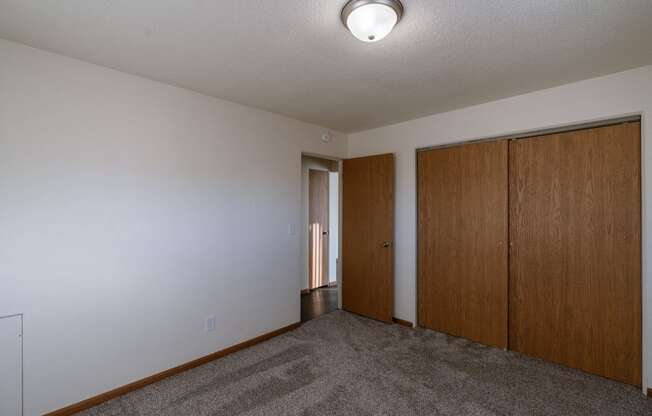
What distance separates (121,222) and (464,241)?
302 centimetres

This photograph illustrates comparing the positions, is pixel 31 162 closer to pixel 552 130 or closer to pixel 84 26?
pixel 84 26

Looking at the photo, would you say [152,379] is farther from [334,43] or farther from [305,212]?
[305,212]

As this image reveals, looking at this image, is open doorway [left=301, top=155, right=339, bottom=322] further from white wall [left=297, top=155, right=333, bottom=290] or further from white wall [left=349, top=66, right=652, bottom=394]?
white wall [left=349, top=66, right=652, bottom=394]

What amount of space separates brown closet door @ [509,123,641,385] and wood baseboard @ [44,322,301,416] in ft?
8.01

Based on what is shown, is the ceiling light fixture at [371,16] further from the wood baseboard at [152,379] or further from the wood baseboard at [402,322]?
the wood baseboard at [402,322]

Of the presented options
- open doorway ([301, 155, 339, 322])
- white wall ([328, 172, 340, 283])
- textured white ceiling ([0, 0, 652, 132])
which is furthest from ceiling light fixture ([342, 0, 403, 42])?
white wall ([328, 172, 340, 283])

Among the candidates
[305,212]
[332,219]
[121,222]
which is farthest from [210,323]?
[332,219]

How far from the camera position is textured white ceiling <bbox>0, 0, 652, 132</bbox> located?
1556mm

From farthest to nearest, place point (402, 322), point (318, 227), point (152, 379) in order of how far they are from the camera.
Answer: point (318, 227)
point (402, 322)
point (152, 379)

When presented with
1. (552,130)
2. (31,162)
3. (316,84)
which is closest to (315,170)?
(316,84)

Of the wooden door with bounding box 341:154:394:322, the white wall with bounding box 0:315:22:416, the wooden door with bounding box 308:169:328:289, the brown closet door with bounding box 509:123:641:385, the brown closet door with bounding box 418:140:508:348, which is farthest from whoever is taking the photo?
the wooden door with bounding box 308:169:328:289

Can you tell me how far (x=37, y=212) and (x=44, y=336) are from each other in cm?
78

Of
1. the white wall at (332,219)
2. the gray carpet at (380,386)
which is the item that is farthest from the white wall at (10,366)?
the white wall at (332,219)

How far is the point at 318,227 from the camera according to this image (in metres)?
5.22
